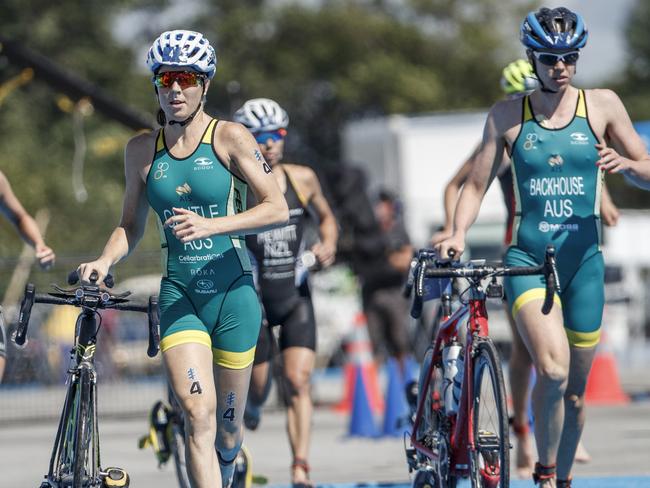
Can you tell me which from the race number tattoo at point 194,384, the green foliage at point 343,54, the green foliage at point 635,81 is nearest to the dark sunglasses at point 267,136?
the race number tattoo at point 194,384

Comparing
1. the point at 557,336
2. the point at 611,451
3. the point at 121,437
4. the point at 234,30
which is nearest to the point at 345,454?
the point at 611,451

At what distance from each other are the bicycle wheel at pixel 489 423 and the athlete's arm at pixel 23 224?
2440mm

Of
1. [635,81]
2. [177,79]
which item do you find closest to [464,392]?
[177,79]

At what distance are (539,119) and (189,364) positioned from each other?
2.21 m

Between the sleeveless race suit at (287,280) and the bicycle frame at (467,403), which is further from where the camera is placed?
the sleeveless race suit at (287,280)

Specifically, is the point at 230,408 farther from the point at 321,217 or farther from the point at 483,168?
the point at 321,217

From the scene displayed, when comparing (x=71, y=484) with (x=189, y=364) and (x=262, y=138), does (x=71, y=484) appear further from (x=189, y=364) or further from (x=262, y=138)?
(x=262, y=138)

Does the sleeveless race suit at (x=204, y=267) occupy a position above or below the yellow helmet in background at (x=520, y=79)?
below

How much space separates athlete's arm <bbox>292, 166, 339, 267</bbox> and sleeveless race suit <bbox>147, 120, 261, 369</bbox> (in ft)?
9.05

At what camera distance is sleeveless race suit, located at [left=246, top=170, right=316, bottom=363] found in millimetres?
9227

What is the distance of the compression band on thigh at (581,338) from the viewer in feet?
24.3

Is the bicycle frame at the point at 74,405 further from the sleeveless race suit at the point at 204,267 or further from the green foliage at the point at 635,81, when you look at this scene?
the green foliage at the point at 635,81

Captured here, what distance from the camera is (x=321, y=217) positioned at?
9688 millimetres

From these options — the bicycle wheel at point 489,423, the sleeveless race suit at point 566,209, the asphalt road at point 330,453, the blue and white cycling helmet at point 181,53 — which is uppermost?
the blue and white cycling helmet at point 181,53
